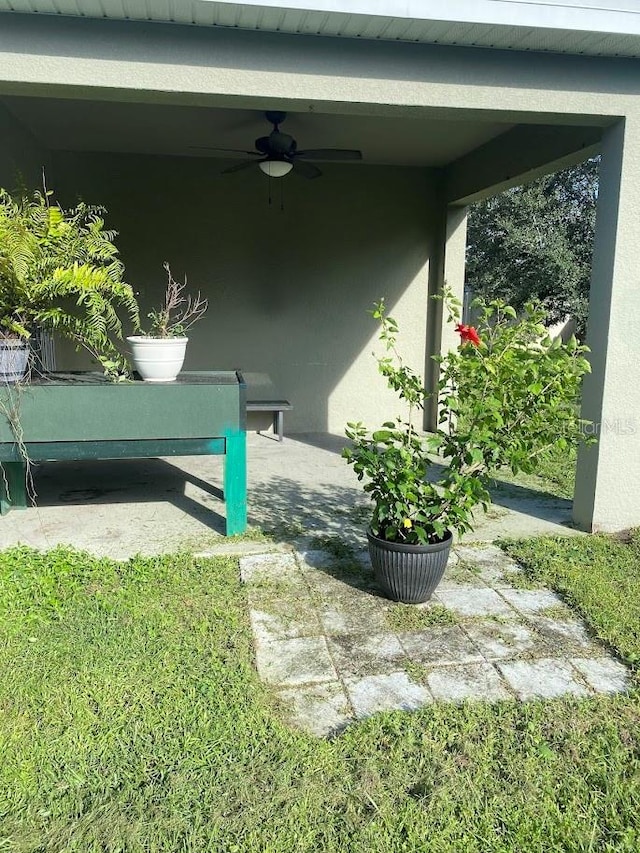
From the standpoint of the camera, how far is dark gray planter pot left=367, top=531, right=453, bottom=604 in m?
2.80

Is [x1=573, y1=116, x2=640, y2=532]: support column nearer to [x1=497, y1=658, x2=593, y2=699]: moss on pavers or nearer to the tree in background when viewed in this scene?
[x1=497, y1=658, x2=593, y2=699]: moss on pavers

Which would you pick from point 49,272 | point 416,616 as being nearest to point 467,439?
point 416,616

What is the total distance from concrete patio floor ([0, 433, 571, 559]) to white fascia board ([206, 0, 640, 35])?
2648mm

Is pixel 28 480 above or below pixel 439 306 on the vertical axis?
below

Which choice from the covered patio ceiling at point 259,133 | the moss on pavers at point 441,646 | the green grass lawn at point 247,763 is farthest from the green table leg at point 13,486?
the moss on pavers at point 441,646

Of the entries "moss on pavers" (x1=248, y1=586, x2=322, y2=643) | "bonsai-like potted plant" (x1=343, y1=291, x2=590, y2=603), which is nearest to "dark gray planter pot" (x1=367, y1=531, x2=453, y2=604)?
"bonsai-like potted plant" (x1=343, y1=291, x2=590, y2=603)

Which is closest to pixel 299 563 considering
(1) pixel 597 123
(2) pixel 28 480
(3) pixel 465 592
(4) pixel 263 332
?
(3) pixel 465 592

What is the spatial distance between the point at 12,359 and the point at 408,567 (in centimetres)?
220

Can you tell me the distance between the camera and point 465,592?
3088 millimetres

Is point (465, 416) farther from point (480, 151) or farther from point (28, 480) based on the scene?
point (480, 151)

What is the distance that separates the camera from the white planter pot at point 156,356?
137 inches

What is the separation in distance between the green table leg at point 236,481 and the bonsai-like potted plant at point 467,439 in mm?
899

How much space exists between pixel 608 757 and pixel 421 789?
606mm

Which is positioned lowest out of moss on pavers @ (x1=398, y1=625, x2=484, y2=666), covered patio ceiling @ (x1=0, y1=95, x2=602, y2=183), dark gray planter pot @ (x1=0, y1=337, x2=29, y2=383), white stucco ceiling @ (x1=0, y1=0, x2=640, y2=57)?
moss on pavers @ (x1=398, y1=625, x2=484, y2=666)
